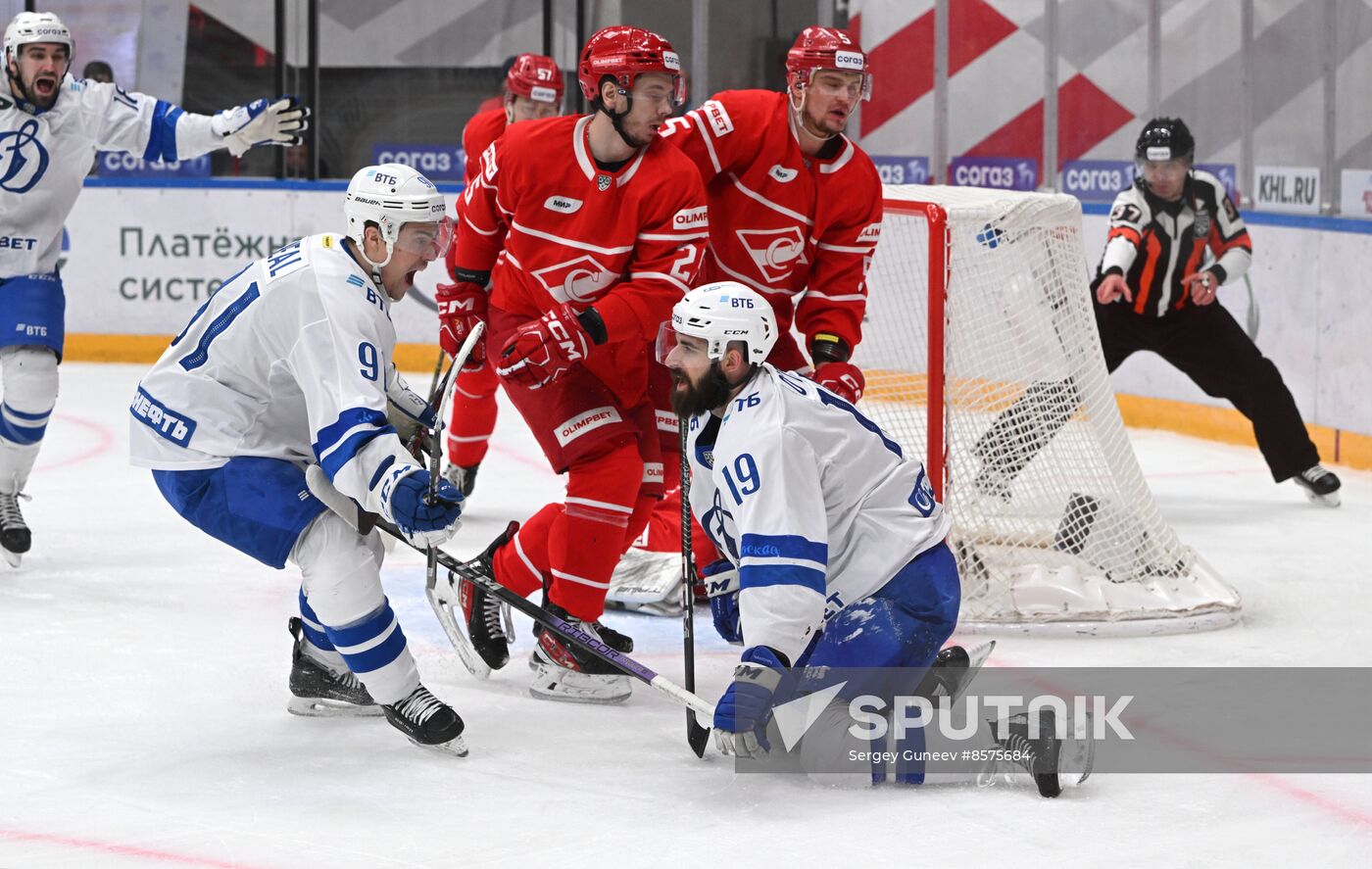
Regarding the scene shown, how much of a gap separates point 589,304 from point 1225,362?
2.56m

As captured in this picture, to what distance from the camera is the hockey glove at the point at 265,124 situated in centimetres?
403

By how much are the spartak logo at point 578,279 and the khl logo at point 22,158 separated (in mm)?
1589

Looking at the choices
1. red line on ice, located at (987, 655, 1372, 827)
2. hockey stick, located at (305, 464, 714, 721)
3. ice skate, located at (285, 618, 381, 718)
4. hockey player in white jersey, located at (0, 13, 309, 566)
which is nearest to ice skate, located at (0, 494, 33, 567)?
hockey player in white jersey, located at (0, 13, 309, 566)

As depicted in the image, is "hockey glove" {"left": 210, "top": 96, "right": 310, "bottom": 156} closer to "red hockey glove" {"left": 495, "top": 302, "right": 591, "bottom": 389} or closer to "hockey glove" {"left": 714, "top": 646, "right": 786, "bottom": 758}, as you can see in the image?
"red hockey glove" {"left": 495, "top": 302, "right": 591, "bottom": 389}

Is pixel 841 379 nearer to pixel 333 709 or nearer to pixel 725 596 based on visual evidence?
pixel 725 596

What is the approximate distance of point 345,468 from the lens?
2654 millimetres

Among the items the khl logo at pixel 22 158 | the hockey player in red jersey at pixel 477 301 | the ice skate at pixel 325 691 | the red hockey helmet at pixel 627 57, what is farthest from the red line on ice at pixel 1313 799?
the khl logo at pixel 22 158

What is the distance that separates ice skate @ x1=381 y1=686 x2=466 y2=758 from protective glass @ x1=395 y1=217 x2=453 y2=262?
2.33 ft

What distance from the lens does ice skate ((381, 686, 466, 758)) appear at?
2857mm

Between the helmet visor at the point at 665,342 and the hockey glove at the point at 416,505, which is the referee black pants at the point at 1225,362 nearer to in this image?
the helmet visor at the point at 665,342

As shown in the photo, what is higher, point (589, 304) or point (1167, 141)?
point (1167, 141)

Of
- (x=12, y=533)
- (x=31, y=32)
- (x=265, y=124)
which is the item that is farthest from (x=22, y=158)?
(x=12, y=533)

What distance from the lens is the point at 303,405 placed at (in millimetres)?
2918

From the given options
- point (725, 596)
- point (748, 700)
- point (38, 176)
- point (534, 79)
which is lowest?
point (748, 700)
